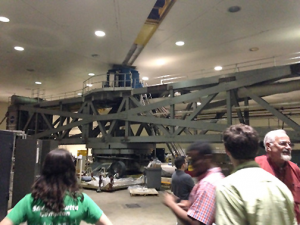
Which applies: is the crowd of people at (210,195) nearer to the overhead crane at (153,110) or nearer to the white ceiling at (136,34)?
the overhead crane at (153,110)

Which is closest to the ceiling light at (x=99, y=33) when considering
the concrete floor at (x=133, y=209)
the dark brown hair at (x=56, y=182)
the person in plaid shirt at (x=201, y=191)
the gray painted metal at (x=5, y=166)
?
the gray painted metal at (x=5, y=166)

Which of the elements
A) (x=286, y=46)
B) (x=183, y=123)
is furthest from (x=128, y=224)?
(x=286, y=46)

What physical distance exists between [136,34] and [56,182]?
8609 millimetres

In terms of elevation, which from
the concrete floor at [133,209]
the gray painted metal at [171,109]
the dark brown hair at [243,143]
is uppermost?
the gray painted metal at [171,109]

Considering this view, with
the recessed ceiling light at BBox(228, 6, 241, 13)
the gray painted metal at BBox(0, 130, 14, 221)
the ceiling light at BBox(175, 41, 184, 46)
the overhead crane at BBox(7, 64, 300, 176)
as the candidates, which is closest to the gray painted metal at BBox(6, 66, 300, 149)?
the overhead crane at BBox(7, 64, 300, 176)

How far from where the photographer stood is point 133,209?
7.10 metres

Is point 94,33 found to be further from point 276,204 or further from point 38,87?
point 38,87

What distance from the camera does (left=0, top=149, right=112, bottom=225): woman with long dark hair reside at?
66.9 inches

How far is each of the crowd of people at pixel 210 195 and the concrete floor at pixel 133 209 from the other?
4.11 m

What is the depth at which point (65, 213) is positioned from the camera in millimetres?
1727

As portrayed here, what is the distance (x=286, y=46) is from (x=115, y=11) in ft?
24.9

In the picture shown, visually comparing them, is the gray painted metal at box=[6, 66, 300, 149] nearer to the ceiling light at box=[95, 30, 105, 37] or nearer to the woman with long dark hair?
the ceiling light at box=[95, 30, 105, 37]

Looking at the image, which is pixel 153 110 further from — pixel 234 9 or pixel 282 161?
pixel 282 161

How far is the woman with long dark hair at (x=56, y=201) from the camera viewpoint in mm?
1698
